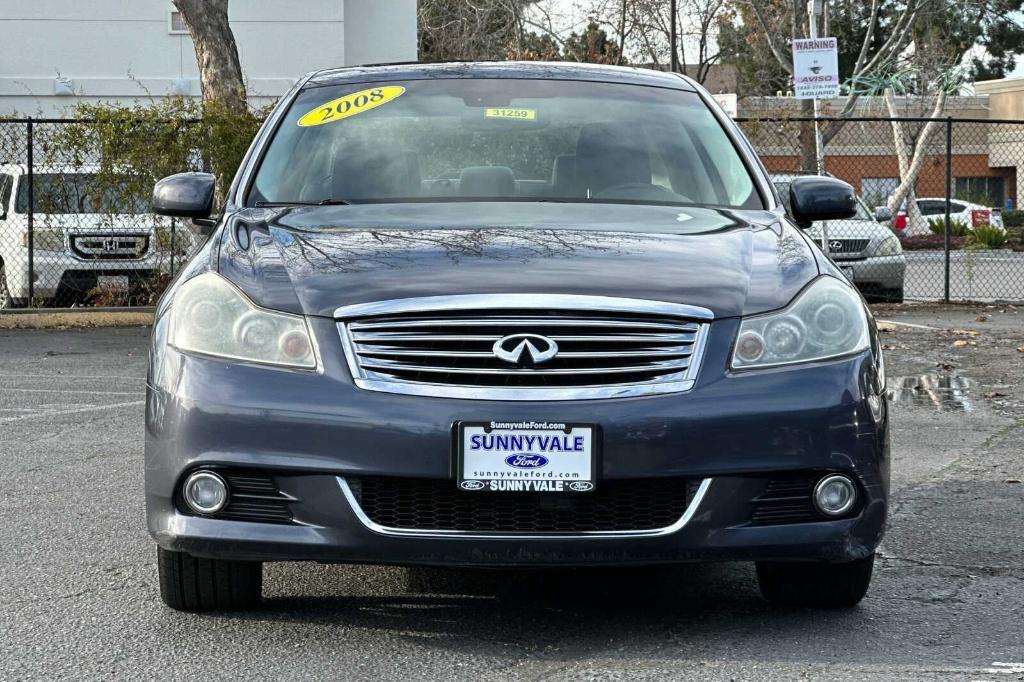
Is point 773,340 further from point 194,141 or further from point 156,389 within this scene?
point 194,141

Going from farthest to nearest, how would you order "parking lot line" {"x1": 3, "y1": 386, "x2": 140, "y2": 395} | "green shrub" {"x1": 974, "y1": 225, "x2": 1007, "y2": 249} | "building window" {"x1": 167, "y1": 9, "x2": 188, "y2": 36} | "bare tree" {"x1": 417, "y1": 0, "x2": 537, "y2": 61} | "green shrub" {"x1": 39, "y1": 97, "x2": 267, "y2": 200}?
"bare tree" {"x1": 417, "y1": 0, "x2": 537, "y2": 61}, "green shrub" {"x1": 974, "y1": 225, "x2": 1007, "y2": 249}, "building window" {"x1": 167, "y1": 9, "x2": 188, "y2": 36}, "green shrub" {"x1": 39, "y1": 97, "x2": 267, "y2": 200}, "parking lot line" {"x1": 3, "y1": 386, "x2": 140, "y2": 395}

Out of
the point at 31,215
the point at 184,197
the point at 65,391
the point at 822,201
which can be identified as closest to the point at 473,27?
the point at 31,215

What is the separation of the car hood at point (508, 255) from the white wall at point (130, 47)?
879 inches

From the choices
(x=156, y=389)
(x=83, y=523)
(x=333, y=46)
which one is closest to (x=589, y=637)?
(x=156, y=389)

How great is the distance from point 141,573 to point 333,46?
23274mm

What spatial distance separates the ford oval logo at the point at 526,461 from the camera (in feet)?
12.1

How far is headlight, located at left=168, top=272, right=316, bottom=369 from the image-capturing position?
3828 millimetres

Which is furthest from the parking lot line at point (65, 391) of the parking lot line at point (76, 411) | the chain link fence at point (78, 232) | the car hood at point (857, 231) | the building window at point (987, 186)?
the building window at point (987, 186)

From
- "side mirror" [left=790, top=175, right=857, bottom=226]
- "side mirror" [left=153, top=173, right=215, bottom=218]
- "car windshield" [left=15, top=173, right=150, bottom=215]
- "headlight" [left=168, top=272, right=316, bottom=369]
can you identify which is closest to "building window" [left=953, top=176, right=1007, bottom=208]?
"car windshield" [left=15, top=173, right=150, bottom=215]

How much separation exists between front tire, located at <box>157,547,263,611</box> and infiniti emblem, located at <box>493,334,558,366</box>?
0.98 m

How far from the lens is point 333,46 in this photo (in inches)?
1073

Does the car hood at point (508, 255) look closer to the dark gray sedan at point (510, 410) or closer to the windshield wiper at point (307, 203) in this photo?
the dark gray sedan at point (510, 410)

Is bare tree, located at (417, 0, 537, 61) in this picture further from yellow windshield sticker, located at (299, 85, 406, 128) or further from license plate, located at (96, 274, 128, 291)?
yellow windshield sticker, located at (299, 85, 406, 128)

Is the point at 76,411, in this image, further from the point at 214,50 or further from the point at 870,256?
the point at 870,256
